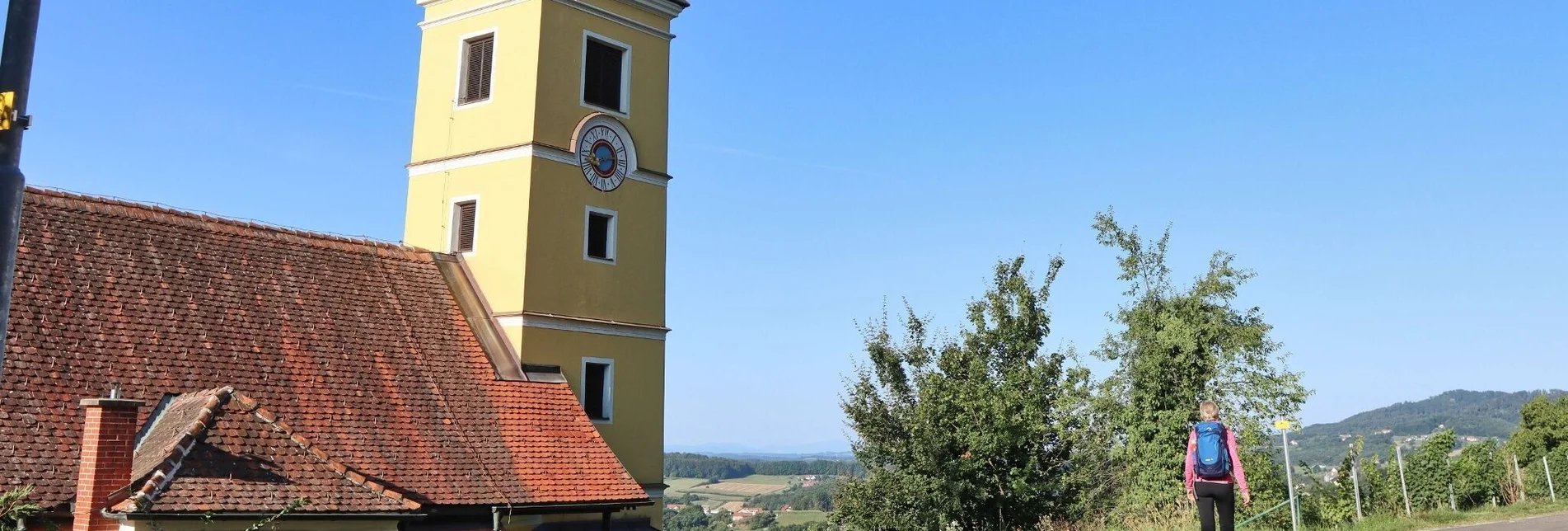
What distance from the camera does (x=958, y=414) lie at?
21.4m

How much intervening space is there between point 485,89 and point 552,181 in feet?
8.12

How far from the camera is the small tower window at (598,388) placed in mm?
22484

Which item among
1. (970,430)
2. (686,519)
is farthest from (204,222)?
(686,519)

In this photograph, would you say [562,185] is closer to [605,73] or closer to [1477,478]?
[605,73]

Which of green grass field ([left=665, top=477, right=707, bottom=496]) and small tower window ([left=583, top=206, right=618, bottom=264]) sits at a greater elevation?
small tower window ([left=583, top=206, right=618, bottom=264])

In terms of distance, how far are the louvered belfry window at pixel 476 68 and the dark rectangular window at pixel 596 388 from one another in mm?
5406

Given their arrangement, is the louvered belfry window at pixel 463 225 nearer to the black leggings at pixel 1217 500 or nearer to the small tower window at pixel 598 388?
the small tower window at pixel 598 388

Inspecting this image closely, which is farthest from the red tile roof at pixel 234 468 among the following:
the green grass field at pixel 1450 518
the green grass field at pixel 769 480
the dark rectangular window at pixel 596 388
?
the green grass field at pixel 769 480

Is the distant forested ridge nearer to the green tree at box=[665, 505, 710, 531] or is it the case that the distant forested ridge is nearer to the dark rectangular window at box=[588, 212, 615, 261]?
the green tree at box=[665, 505, 710, 531]

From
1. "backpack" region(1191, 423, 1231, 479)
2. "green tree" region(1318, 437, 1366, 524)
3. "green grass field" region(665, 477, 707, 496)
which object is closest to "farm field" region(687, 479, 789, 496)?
"green grass field" region(665, 477, 707, 496)

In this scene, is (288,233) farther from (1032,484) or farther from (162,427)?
(1032,484)

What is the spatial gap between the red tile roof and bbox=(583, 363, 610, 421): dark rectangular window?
633cm

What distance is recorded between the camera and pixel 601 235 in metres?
23.2

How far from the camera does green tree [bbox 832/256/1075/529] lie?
2097cm
